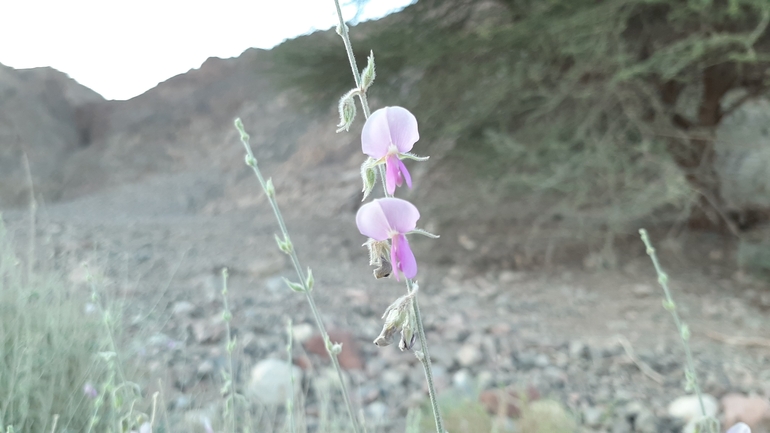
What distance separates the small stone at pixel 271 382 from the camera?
1707 mm

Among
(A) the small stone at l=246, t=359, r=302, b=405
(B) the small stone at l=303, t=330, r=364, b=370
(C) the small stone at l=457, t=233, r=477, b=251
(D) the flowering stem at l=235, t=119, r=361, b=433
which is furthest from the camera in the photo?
(C) the small stone at l=457, t=233, r=477, b=251

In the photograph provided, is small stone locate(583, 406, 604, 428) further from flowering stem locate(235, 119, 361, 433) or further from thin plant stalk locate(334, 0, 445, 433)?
thin plant stalk locate(334, 0, 445, 433)

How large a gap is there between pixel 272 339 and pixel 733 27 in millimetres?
2978

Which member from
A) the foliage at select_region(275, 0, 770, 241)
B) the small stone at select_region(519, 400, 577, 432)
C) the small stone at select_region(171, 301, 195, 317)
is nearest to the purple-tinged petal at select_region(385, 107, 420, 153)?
the small stone at select_region(519, 400, 577, 432)

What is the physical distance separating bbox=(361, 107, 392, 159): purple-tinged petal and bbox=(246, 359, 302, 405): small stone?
1337 mm

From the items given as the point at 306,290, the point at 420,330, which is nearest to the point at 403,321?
the point at 420,330

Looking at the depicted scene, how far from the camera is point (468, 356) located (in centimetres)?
213

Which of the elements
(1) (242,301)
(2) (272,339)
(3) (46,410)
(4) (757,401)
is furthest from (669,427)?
(1) (242,301)

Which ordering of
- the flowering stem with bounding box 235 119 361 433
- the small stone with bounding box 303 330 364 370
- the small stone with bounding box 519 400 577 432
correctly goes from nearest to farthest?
1. the flowering stem with bounding box 235 119 361 433
2. the small stone with bounding box 519 400 577 432
3. the small stone with bounding box 303 330 364 370

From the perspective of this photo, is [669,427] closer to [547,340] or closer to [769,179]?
[547,340]

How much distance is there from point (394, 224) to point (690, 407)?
1656 mm

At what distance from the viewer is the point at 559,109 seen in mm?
3410

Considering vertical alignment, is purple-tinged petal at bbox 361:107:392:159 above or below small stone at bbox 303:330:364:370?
above

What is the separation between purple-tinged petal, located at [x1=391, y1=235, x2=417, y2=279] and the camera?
18.6 inches
